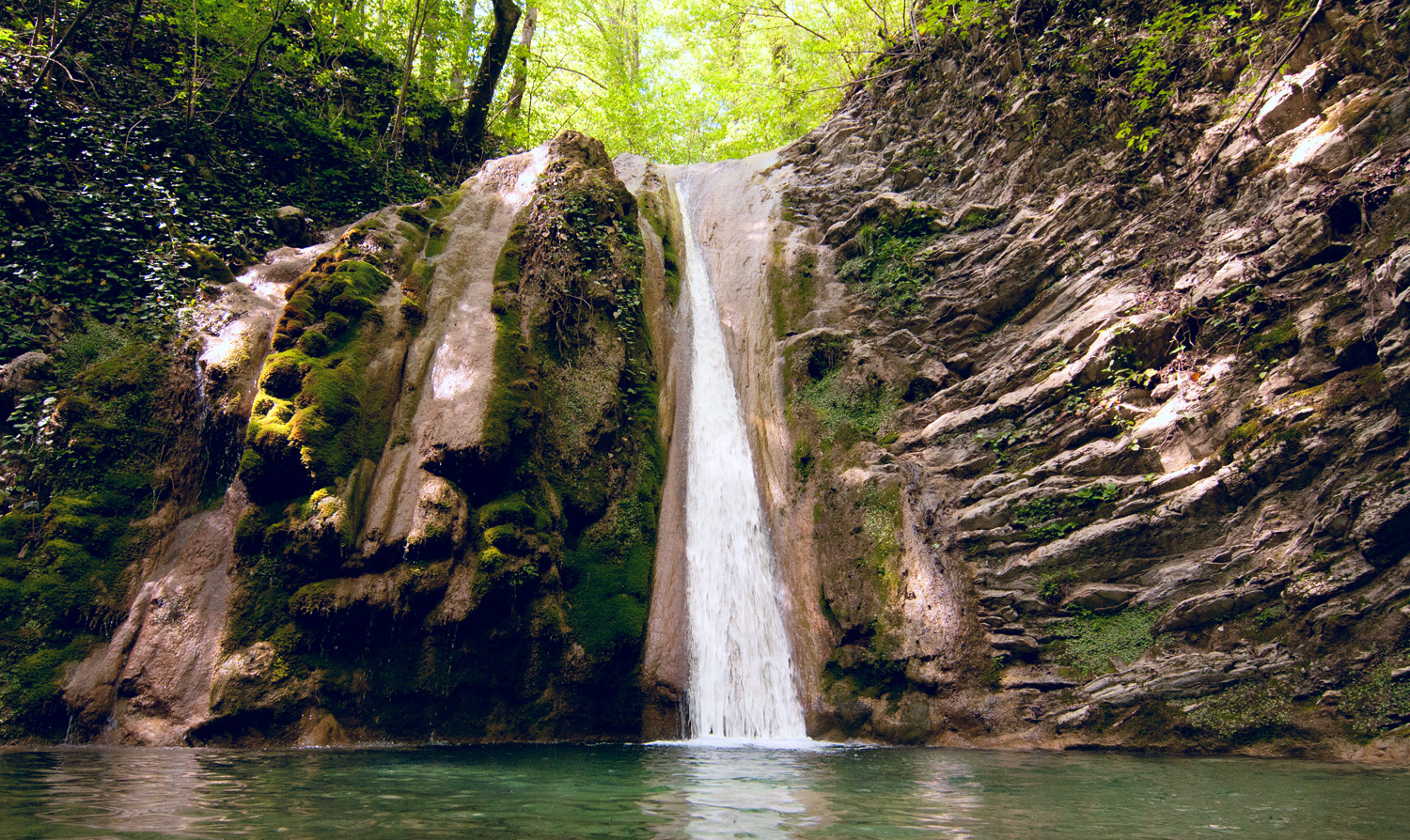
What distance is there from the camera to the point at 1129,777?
4434 millimetres

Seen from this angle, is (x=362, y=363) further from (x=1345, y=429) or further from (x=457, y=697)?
(x=1345, y=429)

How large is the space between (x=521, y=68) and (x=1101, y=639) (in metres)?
16.8

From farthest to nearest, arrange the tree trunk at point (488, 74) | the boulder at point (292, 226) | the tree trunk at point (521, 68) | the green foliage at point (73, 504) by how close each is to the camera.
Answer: the tree trunk at point (521, 68) < the tree trunk at point (488, 74) < the boulder at point (292, 226) < the green foliage at point (73, 504)

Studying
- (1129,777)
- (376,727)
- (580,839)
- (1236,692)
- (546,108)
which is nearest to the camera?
(580,839)

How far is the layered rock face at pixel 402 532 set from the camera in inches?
247

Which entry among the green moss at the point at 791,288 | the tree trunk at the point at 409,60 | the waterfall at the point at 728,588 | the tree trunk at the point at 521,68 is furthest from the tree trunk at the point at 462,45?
the waterfall at the point at 728,588

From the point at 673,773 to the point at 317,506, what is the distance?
4747 millimetres

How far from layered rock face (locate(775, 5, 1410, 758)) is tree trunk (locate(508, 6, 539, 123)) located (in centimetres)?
1052

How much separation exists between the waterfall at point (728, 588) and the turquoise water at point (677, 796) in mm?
1945

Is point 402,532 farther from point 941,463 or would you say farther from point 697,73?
point 697,73

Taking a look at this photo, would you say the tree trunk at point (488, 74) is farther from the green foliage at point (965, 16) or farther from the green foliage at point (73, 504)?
the green foliage at point (73, 504)

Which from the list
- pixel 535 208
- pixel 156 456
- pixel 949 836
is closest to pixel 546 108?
pixel 535 208

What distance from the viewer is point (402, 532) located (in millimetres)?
6797

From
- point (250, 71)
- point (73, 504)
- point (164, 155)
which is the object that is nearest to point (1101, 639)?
point (73, 504)
